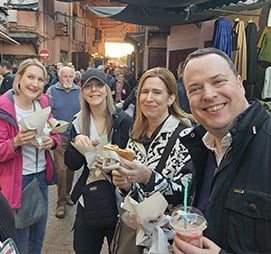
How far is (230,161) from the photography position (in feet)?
4.85

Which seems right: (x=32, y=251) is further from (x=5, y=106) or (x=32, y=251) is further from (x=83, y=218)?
(x=5, y=106)

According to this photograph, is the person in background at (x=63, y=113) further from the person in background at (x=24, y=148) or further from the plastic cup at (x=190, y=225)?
the plastic cup at (x=190, y=225)

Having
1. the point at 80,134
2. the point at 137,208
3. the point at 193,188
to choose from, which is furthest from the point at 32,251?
the point at 193,188

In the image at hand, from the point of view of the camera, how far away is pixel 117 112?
320 cm

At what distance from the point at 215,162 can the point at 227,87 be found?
391 millimetres

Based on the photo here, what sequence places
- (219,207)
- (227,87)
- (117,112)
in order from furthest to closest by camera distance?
1. (117,112)
2. (227,87)
3. (219,207)

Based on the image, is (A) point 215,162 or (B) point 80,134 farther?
(B) point 80,134

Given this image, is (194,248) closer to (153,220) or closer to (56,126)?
(153,220)

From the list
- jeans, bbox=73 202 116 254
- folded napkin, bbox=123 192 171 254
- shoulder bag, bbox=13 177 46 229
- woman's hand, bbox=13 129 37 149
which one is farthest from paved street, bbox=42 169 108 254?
folded napkin, bbox=123 192 171 254

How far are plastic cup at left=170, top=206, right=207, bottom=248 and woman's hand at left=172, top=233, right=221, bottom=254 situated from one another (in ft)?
0.06

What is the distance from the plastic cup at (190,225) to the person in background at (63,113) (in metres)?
3.69

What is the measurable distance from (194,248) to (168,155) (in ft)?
3.56

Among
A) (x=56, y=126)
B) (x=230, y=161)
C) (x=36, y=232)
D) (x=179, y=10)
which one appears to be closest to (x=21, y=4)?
(x=179, y=10)

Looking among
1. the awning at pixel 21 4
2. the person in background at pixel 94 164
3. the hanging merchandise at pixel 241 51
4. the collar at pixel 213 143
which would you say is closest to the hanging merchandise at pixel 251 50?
the hanging merchandise at pixel 241 51
